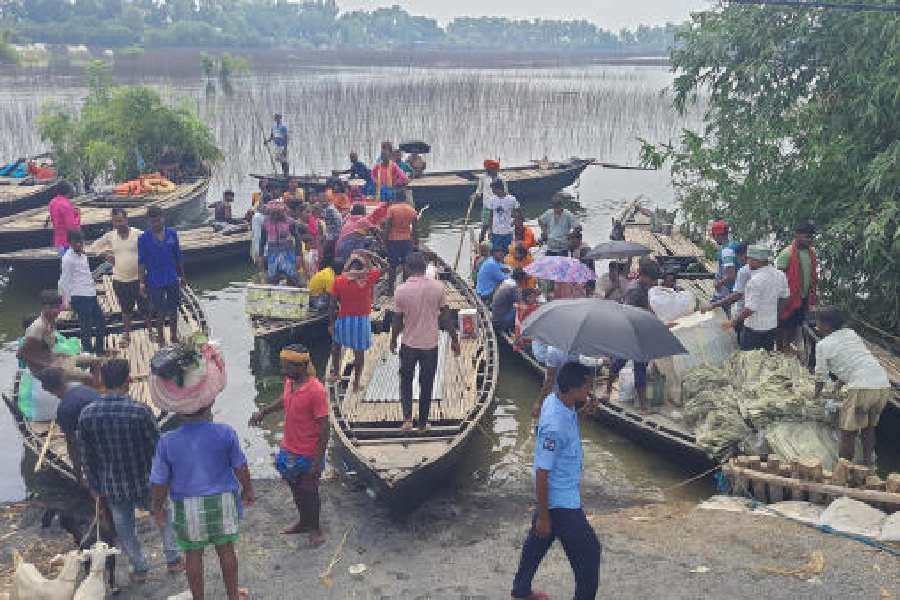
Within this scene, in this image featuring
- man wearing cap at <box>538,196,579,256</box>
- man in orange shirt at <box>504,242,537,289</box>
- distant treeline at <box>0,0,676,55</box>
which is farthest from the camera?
distant treeline at <box>0,0,676,55</box>

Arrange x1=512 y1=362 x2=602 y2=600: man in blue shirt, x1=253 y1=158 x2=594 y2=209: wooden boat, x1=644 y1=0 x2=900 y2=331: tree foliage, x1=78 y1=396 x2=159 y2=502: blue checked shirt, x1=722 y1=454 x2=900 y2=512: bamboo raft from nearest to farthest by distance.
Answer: x1=512 y1=362 x2=602 y2=600: man in blue shirt
x1=78 y1=396 x2=159 y2=502: blue checked shirt
x1=722 y1=454 x2=900 y2=512: bamboo raft
x1=644 y1=0 x2=900 y2=331: tree foliage
x1=253 y1=158 x2=594 y2=209: wooden boat

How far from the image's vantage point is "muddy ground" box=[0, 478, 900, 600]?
6.01 m

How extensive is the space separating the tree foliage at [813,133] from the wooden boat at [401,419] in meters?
4.73

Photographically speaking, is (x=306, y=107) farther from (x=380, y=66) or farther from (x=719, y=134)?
(x=380, y=66)

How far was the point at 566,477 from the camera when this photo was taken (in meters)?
5.01

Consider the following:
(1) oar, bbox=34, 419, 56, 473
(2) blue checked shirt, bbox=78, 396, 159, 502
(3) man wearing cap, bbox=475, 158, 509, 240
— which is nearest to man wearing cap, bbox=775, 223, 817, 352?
(3) man wearing cap, bbox=475, 158, 509, 240

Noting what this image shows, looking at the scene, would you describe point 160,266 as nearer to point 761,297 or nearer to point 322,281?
A: point 322,281

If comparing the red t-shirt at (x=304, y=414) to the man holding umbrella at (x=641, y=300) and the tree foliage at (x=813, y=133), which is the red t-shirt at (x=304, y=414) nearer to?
the man holding umbrella at (x=641, y=300)

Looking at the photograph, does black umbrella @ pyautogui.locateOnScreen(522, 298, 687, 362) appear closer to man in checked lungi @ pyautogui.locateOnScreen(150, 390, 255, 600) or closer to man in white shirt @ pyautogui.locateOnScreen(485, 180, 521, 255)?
man in checked lungi @ pyautogui.locateOnScreen(150, 390, 255, 600)

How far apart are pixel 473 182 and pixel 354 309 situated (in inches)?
544

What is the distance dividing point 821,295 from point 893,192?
2.10 meters

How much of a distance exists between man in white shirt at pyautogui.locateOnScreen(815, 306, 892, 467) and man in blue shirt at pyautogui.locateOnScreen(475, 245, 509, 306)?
521cm

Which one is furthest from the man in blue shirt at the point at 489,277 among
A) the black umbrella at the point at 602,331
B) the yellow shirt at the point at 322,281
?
the black umbrella at the point at 602,331

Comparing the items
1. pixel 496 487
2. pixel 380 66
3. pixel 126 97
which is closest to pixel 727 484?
pixel 496 487
